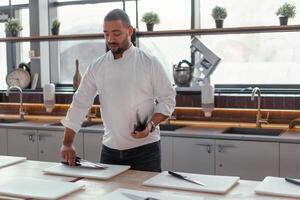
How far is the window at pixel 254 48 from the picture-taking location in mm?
4461

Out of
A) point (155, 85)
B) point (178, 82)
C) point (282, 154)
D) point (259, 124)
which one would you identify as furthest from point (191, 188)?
point (178, 82)

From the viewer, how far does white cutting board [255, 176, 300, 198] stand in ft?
6.09

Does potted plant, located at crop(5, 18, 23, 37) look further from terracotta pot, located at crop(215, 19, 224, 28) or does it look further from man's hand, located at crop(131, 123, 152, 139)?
man's hand, located at crop(131, 123, 152, 139)

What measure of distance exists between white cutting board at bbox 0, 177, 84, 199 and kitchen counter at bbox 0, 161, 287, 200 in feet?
0.14

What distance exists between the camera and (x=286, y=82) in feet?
14.6

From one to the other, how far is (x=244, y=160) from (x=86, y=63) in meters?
2.48

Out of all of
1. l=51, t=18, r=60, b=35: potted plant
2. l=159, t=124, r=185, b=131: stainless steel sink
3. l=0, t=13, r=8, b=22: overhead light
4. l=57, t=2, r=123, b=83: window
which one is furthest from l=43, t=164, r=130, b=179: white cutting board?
l=0, t=13, r=8, b=22: overhead light

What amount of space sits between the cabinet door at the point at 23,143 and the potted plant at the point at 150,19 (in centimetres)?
149

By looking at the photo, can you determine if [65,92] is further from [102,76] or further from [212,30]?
[102,76]

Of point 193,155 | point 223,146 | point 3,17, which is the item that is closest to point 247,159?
point 223,146

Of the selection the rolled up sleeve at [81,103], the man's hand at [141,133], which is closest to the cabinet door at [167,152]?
the rolled up sleeve at [81,103]

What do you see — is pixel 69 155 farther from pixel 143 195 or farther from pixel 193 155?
pixel 193 155

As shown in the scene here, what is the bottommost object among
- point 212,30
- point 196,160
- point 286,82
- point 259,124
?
point 196,160

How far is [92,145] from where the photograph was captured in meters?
4.18
